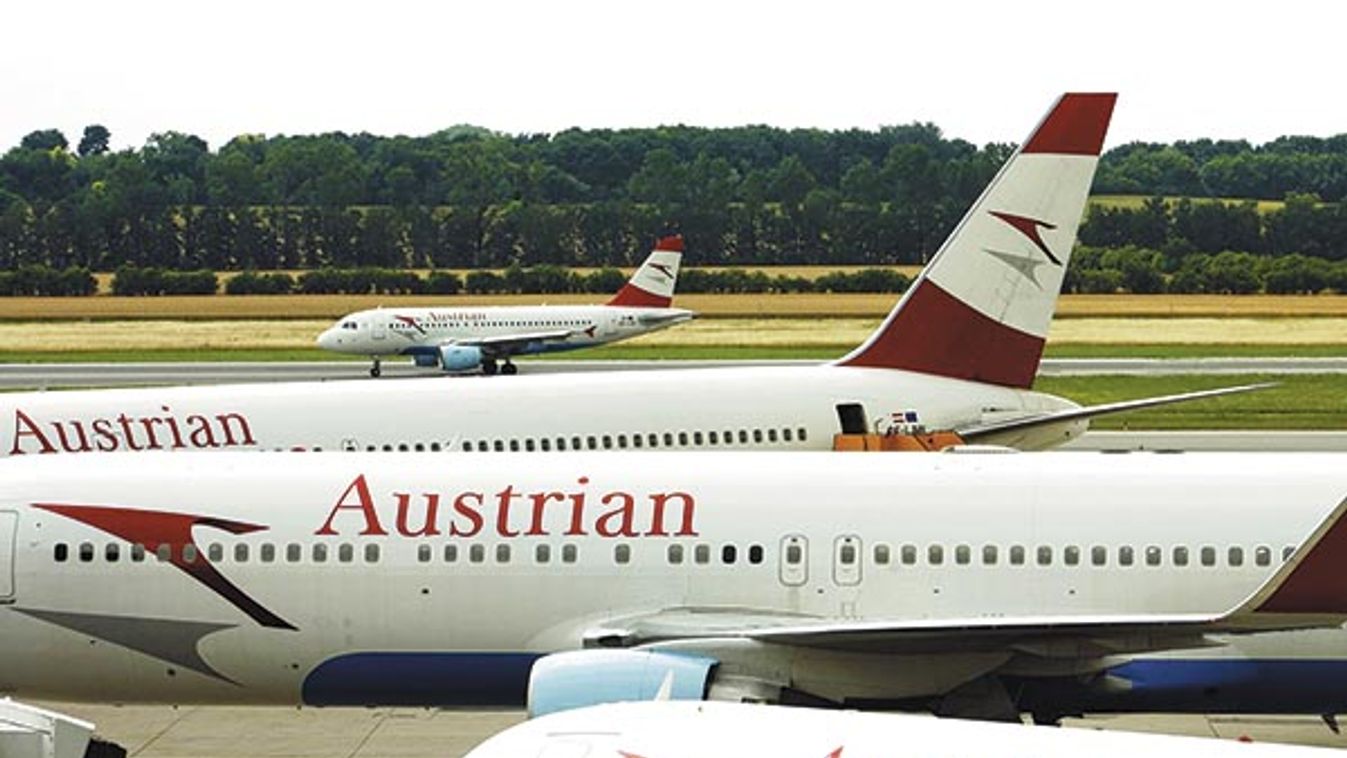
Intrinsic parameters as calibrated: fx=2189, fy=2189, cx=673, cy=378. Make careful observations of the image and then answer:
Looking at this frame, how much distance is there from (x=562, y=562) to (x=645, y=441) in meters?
11.6

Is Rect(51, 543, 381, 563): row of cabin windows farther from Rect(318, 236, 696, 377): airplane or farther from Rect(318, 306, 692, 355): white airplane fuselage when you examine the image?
Rect(318, 306, 692, 355): white airplane fuselage

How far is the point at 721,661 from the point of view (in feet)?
60.4

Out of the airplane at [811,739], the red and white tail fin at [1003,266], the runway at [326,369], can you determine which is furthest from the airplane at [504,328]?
the airplane at [811,739]

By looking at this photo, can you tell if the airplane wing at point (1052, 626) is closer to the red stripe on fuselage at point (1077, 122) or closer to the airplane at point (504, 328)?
the red stripe on fuselage at point (1077, 122)

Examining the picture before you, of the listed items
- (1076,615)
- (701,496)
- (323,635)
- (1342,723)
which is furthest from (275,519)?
(1342,723)

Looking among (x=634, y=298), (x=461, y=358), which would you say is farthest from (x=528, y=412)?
(x=634, y=298)

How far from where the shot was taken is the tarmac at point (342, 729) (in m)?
22.0

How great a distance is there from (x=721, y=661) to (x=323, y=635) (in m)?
3.80

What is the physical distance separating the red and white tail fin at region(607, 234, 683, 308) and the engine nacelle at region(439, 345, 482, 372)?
27.6 feet

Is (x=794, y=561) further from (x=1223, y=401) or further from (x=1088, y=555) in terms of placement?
(x=1223, y=401)

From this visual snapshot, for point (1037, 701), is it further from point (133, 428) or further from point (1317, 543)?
point (133, 428)

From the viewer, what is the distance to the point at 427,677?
1980cm

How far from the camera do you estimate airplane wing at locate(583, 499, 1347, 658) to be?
17.1m

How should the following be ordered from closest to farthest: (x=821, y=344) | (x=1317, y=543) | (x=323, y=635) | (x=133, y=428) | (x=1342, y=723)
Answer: (x=1317, y=543)
(x=323, y=635)
(x=1342, y=723)
(x=133, y=428)
(x=821, y=344)
